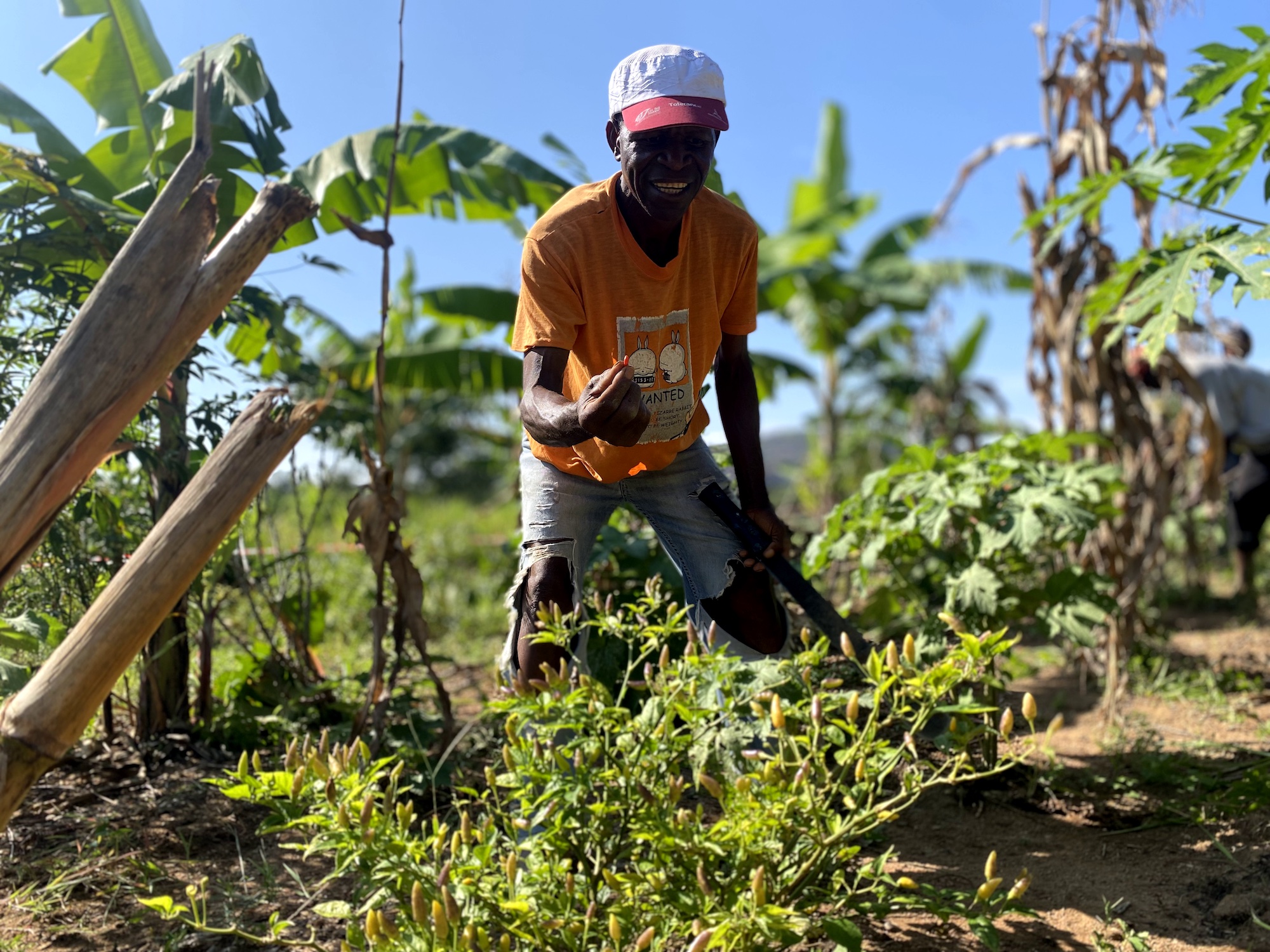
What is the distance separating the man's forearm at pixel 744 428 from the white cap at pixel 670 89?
662mm

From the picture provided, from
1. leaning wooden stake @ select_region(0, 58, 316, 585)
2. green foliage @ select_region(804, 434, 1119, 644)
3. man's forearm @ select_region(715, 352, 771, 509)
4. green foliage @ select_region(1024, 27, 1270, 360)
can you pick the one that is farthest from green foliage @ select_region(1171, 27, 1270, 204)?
leaning wooden stake @ select_region(0, 58, 316, 585)

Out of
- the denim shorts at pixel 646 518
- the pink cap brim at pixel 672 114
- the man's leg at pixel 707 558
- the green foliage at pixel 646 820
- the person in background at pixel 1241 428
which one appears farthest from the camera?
the person in background at pixel 1241 428

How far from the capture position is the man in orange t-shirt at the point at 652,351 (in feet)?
6.91

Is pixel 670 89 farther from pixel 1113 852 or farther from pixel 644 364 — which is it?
pixel 1113 852

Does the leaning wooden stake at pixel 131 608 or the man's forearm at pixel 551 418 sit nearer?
the leaning wooden stake at pixel 131 608

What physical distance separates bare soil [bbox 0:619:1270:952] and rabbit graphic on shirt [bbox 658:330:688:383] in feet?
4.24

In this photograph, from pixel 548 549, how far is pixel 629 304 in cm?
59

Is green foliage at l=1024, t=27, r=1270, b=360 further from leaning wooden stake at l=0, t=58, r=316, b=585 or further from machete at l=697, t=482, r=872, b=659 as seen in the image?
leaning wooden stake at l=0, t=58, r=316, b=585

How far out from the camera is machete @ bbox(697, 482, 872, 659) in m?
2.21

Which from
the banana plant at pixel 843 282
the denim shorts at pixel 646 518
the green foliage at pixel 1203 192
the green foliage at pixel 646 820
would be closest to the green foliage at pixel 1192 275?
the green foliage at pixel 1203 192

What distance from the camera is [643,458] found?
92.9 inches

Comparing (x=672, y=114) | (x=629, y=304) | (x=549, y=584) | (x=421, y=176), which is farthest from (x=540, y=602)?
(x=421, y=176)

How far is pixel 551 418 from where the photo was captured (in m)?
1.95

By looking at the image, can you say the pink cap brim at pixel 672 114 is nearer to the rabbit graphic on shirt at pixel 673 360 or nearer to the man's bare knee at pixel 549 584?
the rabbit graphic on shirt at pixel 673 360
